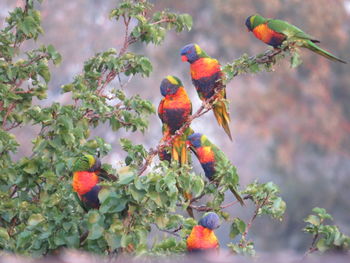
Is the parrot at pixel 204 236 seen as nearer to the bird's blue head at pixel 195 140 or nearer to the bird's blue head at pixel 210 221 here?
the bird's blue head at pixel 210 221

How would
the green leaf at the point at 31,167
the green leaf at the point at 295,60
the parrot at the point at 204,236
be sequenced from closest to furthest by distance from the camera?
the parrot at the point at 204,236 → the green leaf at the point at 295,60 → the green leaf at the point at 31,167

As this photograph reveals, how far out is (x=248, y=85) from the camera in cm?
1434

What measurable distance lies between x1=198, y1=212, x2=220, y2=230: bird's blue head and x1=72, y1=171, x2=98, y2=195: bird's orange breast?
1.35 feet

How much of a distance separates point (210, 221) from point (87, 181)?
0.47 metres

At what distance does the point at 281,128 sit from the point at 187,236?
11.6 metres

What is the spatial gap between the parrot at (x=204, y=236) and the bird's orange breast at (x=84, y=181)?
0.39 metres

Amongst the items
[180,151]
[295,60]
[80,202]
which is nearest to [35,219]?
[80,202]

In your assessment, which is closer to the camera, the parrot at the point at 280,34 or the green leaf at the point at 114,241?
the green leaf at the point at 114,241

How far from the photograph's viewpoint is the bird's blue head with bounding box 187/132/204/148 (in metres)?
2.93

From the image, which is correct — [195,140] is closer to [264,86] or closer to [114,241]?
[114,241]

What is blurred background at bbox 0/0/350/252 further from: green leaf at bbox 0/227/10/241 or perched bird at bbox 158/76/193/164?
green leaf at bbox 0/227/10/241

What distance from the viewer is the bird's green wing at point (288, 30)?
112 inches

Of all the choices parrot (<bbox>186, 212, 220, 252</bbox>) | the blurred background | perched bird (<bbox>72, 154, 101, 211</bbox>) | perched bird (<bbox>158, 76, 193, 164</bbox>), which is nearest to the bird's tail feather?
perched bird (<bbox>158, 76, 193, 164</bbox>)

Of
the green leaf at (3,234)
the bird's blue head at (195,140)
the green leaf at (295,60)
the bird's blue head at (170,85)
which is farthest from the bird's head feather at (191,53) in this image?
the green leaf at (3,234)
